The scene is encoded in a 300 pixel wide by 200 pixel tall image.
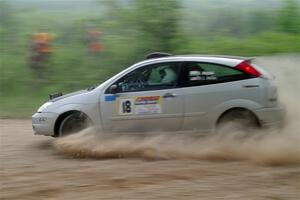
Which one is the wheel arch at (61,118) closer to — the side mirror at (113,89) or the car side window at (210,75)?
the side mirror at (113,89)

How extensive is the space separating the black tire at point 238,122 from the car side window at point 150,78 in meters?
0.96

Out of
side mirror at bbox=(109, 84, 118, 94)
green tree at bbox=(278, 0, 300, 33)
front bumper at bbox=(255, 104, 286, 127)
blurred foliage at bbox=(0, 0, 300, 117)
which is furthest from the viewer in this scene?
green tree at bbox=(278, 0, 300, 33)

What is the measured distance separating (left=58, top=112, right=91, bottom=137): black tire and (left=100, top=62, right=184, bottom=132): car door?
382 mm

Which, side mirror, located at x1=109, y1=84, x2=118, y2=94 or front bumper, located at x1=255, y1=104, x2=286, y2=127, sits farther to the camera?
side mirror, located at x1=109, y1=84, x2=118, y2=94

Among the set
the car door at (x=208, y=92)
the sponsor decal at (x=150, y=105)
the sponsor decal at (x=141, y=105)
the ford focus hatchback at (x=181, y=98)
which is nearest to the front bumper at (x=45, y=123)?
the ford focus hatchback at (x=181, y=98)

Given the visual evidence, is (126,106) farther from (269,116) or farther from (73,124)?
(269,116)

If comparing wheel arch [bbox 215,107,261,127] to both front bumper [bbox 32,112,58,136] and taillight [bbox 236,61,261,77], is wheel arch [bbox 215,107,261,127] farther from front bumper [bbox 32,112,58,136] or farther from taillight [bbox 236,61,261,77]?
front bumper [bbox 32,112,58,136]

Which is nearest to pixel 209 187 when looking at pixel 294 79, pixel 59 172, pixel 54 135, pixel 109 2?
pixel 59 172

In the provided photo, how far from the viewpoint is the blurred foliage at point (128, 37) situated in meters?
17.0

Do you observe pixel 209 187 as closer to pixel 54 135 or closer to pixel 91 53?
pixel 54 135

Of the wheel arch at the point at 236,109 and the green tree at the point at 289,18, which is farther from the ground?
the green tree at the point at 289,18

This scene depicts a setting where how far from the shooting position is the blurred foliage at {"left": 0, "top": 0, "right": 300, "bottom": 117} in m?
17.0

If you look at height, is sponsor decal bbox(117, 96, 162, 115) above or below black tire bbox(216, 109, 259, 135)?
above

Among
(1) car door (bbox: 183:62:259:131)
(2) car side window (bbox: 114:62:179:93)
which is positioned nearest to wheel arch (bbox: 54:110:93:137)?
(2) car side window (bbox: 114:62:179:93)
